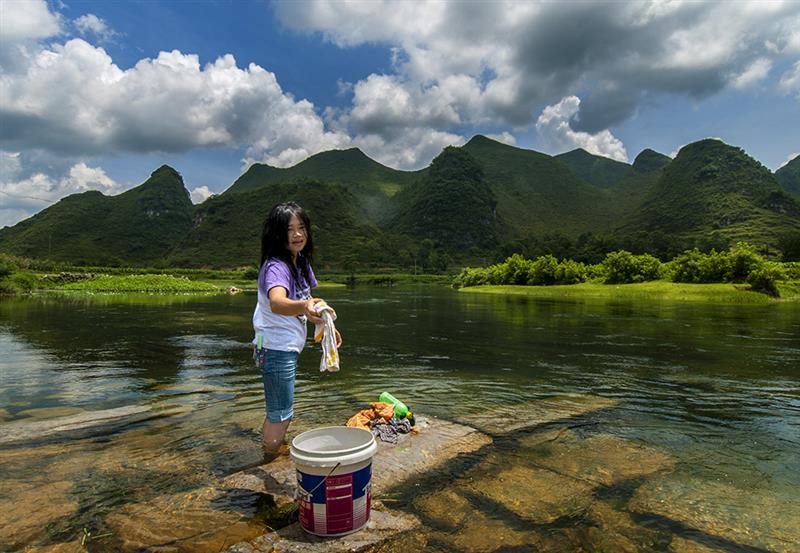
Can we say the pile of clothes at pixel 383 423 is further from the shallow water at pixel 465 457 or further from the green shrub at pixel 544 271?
the green shrub at pixel 544 271

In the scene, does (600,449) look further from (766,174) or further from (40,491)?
(766,174)

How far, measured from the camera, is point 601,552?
418 cm

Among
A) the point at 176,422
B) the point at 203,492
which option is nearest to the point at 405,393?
the point at 176,422

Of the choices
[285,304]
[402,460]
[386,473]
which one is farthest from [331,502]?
[402,460]

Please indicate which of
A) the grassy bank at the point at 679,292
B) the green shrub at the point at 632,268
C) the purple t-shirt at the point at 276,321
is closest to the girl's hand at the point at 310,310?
the purple t-shirt at the point at 276,321

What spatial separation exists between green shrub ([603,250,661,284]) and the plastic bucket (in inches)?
2920

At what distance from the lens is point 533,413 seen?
8.95 metres

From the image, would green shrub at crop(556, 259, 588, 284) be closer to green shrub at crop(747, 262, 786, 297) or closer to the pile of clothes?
green shrub at crop(747, 262, 786, 297)

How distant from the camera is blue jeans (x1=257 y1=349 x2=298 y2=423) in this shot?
5.33 m

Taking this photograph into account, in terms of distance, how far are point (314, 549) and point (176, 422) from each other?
17.7ft

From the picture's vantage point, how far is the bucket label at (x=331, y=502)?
4.15 meters

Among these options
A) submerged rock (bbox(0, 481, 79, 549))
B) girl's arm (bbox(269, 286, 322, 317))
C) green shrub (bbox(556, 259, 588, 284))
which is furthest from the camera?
green shrub (bbox(556, 259, 588, 284))

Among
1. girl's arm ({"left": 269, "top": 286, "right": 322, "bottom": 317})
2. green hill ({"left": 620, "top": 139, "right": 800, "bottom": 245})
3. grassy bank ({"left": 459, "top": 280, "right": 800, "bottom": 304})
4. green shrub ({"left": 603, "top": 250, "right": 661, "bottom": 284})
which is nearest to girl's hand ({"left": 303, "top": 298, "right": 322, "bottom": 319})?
girl's arm ({"left": 269, "top": 286, "right": 322, "bottom": 317})

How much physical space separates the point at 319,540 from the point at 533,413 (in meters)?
5.83
